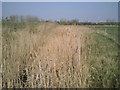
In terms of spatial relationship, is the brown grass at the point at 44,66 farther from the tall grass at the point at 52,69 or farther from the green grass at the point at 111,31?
the green grass at the point at 111,31

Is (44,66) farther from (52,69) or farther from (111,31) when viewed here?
(111,31)

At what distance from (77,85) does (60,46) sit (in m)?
1.79

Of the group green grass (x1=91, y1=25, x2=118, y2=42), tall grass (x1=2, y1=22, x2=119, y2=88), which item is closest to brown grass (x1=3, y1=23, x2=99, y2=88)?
tall grass (x1=2, y1=22, x2=119, y2=88)

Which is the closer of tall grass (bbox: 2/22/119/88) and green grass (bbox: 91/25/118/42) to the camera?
tall grass (bbox: 2/22/119/88)

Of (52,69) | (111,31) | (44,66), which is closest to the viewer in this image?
(52,69)

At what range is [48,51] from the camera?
5.61 metres

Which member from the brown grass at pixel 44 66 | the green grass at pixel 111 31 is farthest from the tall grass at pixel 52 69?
the green grass at pixel 111 31

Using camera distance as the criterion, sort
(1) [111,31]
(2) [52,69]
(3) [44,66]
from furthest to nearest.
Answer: (1) [111,31] < (3) [44,66] < (2) [52,69]

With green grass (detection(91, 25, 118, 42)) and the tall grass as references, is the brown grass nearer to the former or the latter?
the tall grass

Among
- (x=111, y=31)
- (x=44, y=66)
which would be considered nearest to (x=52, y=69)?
(x=44, y=66)

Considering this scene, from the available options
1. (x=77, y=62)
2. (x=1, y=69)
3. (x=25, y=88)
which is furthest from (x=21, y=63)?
(x=77, y=62)

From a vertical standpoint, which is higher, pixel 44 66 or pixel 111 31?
pixel 111 31

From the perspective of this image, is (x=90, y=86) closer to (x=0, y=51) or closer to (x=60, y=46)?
(x=60, y=46)

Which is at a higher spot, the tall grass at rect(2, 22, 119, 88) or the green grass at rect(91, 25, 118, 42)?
the green grass at rect(91, 25, 118, 42)
